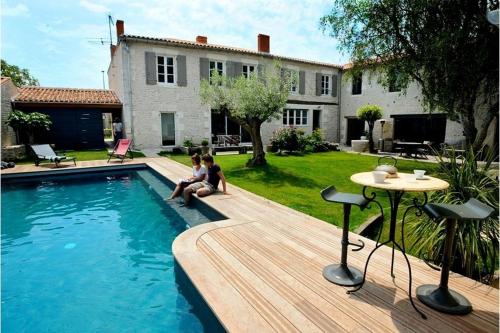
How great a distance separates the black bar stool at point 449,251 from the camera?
227cm

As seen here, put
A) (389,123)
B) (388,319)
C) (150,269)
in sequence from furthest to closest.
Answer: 1. (389,123)
2. (150,269)
3. (388,319)

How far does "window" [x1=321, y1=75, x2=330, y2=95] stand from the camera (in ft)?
71.5

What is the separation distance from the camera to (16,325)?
326cm

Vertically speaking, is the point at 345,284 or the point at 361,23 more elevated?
the point at 361,23

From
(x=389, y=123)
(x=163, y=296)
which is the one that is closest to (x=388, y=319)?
(x=163, y=296)

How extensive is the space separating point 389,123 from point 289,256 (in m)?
17.7

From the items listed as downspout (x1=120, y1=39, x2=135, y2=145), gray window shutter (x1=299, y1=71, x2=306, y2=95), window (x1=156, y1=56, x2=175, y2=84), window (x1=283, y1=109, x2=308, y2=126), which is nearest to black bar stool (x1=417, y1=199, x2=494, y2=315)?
downspout (x1=120, y1=39, x2=135, y2=145)

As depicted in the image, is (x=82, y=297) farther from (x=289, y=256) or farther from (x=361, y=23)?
(x=361, y=23)

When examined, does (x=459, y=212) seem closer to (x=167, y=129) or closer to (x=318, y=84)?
(x=167, y=129)

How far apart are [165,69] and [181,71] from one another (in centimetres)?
87

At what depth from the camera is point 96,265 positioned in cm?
454

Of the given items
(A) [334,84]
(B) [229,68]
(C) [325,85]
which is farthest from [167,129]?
(A) [334,84]

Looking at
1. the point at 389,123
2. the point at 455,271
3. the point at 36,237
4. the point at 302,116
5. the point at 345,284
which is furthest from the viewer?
the point at 302,116

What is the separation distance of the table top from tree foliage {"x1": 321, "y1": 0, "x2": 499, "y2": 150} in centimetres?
834
